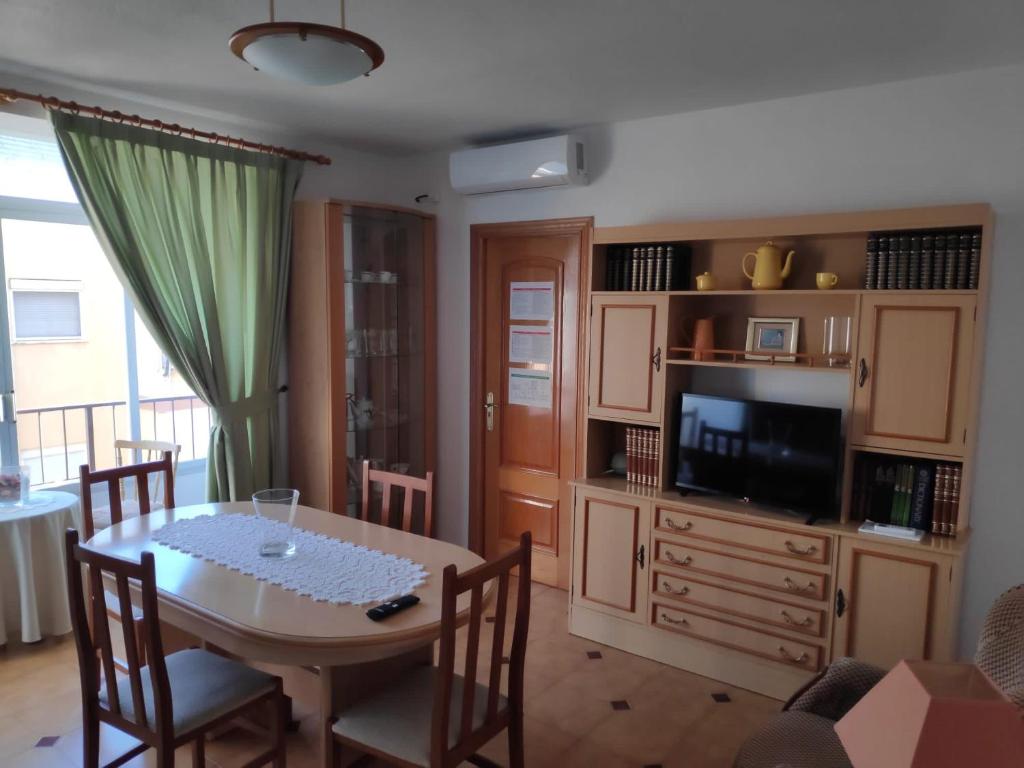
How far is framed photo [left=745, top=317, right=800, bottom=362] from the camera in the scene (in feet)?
9.99

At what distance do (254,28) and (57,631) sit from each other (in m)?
2.97

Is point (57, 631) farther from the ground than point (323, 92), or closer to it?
closer to it

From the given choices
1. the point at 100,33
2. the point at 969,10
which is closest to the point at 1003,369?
the point at 969,10

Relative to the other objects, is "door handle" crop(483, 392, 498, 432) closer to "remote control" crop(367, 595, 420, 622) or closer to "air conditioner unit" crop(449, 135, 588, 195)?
"air conditioner unit" crop(449, 135, 588, 195)

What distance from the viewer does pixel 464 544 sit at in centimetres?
447

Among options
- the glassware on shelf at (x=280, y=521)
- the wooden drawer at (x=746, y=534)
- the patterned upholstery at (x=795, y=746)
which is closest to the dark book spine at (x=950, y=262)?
the wooden drawer at (x=746, y=534)

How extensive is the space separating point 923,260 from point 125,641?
2.92 metres

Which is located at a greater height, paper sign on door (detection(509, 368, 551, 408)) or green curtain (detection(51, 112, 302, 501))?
green curtain (detection(51, 112, 302, 501))

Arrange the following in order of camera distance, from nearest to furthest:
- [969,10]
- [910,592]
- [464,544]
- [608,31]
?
[969,10], [608,31], [910,592], [464,544]

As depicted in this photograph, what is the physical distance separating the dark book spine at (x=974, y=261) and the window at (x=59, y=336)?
3.75 meters

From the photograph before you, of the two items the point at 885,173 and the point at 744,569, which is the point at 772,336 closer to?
the point at 885,173

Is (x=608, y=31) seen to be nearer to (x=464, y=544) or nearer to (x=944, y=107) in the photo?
(x=944, y=107)

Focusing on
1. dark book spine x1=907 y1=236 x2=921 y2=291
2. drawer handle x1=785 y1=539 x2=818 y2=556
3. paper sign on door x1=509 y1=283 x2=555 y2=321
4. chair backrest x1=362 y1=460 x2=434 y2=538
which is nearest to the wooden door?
paper sign on door x1=509 y1=283 x2=555 y2=321

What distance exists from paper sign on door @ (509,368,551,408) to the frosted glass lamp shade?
2.41m
